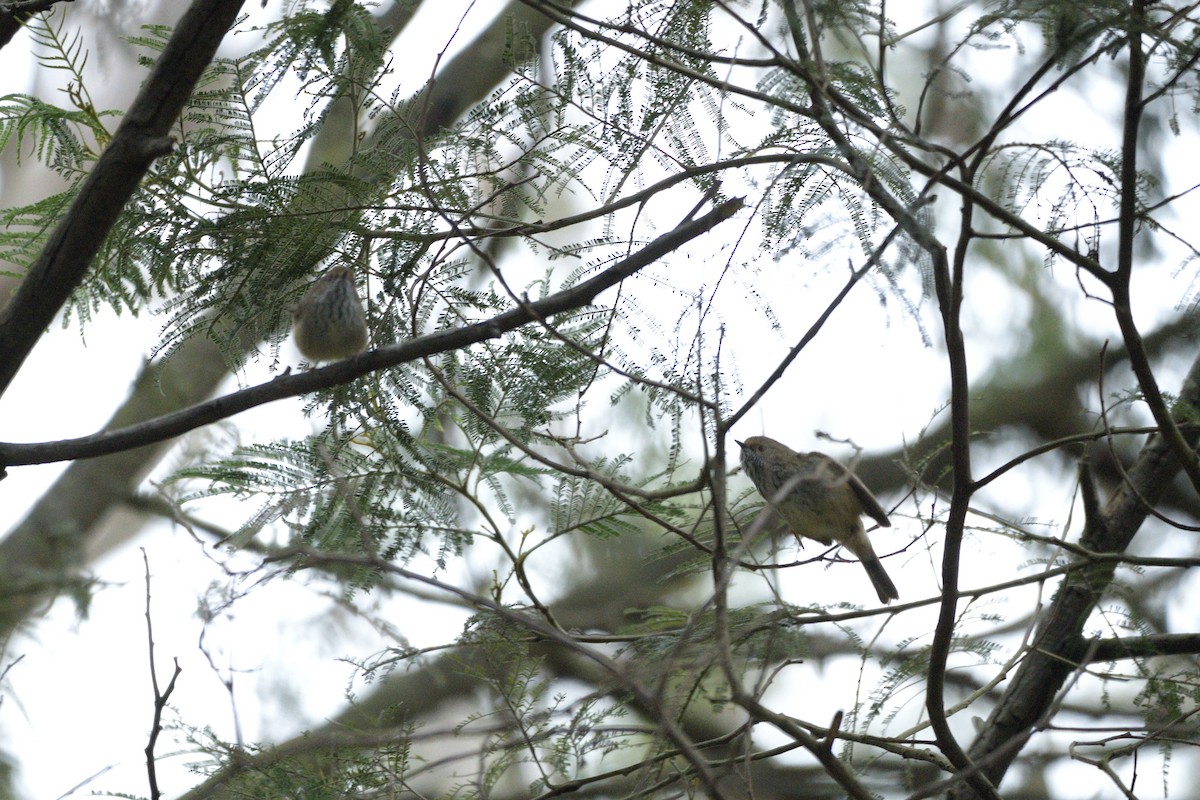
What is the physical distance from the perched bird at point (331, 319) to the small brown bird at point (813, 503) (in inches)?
61.7

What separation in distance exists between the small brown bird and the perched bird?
5.14ft

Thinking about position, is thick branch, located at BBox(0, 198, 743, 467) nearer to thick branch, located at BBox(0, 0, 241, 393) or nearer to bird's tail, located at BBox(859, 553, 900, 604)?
thick branch, located at BBox(0, 0, 241, 393)

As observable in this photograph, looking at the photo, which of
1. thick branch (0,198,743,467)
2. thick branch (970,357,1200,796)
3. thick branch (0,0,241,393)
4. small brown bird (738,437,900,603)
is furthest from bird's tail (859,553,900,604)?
thick branch (0,0,241,393)

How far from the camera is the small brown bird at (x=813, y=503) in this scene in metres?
4.18

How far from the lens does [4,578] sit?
673cm

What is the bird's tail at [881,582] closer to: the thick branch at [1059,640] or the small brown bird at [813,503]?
the small brown bird at [813,503]

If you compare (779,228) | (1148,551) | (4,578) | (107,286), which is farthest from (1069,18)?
(4,578)

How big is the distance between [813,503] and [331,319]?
2036 mm

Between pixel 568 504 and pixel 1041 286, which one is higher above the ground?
pixel 1041 286

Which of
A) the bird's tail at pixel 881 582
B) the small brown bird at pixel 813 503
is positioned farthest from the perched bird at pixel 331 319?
the bird's tail at pixel 881 582

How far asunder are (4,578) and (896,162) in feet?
20.5

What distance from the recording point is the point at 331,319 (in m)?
3.99

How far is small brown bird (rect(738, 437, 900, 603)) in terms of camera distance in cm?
418

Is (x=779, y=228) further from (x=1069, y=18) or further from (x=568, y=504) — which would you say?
(x=568, y=504)
